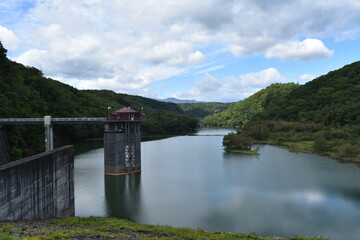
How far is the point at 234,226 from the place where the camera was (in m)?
25.5

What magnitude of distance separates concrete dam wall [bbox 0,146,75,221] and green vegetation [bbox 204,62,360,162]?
5442cm

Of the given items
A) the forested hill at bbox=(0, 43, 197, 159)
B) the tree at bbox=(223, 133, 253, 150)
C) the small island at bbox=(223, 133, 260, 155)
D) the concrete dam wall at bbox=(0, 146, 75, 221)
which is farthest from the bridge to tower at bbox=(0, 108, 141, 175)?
the tree at bbox=(223, 133, 253, 150)

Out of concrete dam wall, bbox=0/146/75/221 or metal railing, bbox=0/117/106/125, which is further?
metal railing, bbox=0/117/106/125

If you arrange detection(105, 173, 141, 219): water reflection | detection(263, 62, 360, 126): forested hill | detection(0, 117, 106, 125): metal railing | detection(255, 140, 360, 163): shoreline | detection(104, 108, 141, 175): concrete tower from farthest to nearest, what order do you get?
detection(263, 62, 360, 126): forested hill < detection(255, 140, 360, 163): shoreline < detection(0, 117, 106, 125): metal railing < detection(104, 108, 141, 175): concrete tower < detection(105, 173, 141, 219): water reflection

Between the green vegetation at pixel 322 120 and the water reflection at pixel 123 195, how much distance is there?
4418cm

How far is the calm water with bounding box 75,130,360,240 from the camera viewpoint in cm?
2630

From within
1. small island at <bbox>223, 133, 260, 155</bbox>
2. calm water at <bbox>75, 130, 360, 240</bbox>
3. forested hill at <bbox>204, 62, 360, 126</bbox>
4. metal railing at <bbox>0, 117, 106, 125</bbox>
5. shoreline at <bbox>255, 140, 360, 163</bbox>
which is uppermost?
forested hill at <bbox>204, 62, 360, 126</bbox>

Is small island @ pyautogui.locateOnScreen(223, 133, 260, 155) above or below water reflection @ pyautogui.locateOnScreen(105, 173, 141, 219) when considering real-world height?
above

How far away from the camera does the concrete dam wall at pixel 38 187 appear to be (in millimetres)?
18328

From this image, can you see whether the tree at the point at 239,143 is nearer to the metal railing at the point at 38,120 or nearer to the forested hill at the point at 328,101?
the forested hill at the point at 328,101

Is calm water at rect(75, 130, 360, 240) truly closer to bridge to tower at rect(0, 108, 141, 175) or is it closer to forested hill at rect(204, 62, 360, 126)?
bridge to tower at rect(0, 108, 141, 175)

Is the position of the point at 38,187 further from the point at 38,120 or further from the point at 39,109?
the point at 39,109

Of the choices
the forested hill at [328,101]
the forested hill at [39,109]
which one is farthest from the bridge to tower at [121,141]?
the forested hill at [328,101]

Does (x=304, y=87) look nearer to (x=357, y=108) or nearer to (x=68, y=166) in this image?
(x=357, y=108)
